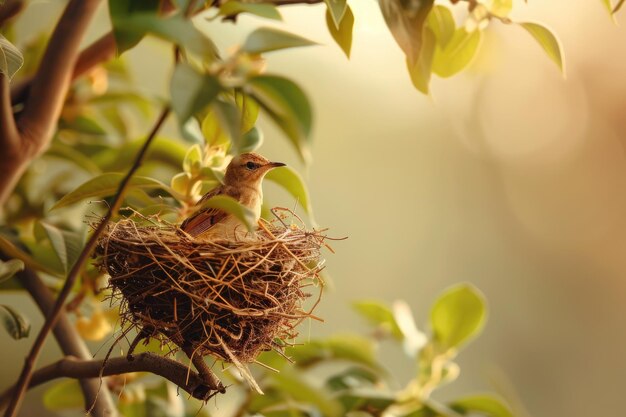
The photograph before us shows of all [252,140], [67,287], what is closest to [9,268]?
[67,287]

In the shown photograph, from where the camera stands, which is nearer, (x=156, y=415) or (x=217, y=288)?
(x=217, y=288)

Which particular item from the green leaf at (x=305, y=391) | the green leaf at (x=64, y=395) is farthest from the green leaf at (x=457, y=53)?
the green leaf at (x=64, y=395)

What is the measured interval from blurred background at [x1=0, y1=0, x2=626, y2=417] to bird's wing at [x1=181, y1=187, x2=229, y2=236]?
7.06 ft

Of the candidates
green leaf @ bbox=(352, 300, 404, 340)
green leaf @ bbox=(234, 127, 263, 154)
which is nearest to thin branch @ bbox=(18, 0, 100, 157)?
green leaf @ bbox=(234, 127, 263, 154)

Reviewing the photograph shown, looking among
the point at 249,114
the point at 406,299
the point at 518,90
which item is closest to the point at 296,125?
the point at 249,114

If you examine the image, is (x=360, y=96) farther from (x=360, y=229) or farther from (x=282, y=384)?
(x=282, y=384)

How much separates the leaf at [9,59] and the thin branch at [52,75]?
0.46 feet

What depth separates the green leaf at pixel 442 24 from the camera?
762 mm

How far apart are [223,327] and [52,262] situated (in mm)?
322

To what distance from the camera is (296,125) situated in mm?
484

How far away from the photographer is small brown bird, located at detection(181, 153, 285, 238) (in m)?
0.84

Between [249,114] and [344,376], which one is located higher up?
[249,114]

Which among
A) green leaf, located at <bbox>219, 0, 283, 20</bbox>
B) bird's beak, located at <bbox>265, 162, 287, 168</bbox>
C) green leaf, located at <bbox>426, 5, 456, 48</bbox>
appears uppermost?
green leaf, located at <bbox>426, 5, 456, 48</bbox>

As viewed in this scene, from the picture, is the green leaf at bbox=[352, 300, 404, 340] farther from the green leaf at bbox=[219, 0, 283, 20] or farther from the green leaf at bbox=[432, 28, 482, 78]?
the green leaf at bbox=[219, 0, 283, 20]
